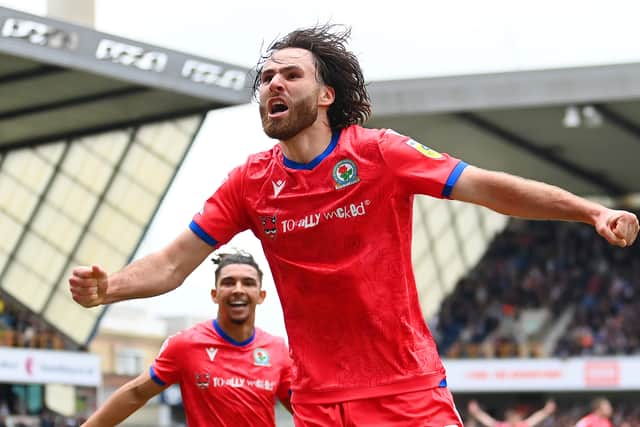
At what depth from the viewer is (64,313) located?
117 ft

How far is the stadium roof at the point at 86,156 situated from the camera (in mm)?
29234

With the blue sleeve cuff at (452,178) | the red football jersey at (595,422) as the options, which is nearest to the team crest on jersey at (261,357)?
the blue sleeve cuff at (452,178)

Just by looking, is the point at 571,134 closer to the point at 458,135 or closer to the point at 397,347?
the point at 458,135

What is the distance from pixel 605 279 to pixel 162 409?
1006 inches

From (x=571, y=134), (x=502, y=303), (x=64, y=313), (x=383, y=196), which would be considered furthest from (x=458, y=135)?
(x=383, y=196)

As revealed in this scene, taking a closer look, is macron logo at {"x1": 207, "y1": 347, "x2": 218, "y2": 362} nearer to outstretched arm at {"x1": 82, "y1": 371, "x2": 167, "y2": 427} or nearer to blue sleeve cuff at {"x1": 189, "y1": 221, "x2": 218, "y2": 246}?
outstretched arm at {"x1": 82, "y1": 371, "x2": 167, "y2": 427}

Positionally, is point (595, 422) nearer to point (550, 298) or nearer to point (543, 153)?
point (550, 298)

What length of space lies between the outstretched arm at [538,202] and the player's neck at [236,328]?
3.72m

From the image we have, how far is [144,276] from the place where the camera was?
5176 mm

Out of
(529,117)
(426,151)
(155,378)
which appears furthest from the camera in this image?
(529,117)

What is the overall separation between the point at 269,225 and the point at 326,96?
59cm

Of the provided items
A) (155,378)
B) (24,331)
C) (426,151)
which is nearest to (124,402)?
(155,378)

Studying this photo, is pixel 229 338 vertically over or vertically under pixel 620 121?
under

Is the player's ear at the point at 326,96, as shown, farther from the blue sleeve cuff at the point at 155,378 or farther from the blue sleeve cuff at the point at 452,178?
the blue sleeve cuff at the point at 155,378
